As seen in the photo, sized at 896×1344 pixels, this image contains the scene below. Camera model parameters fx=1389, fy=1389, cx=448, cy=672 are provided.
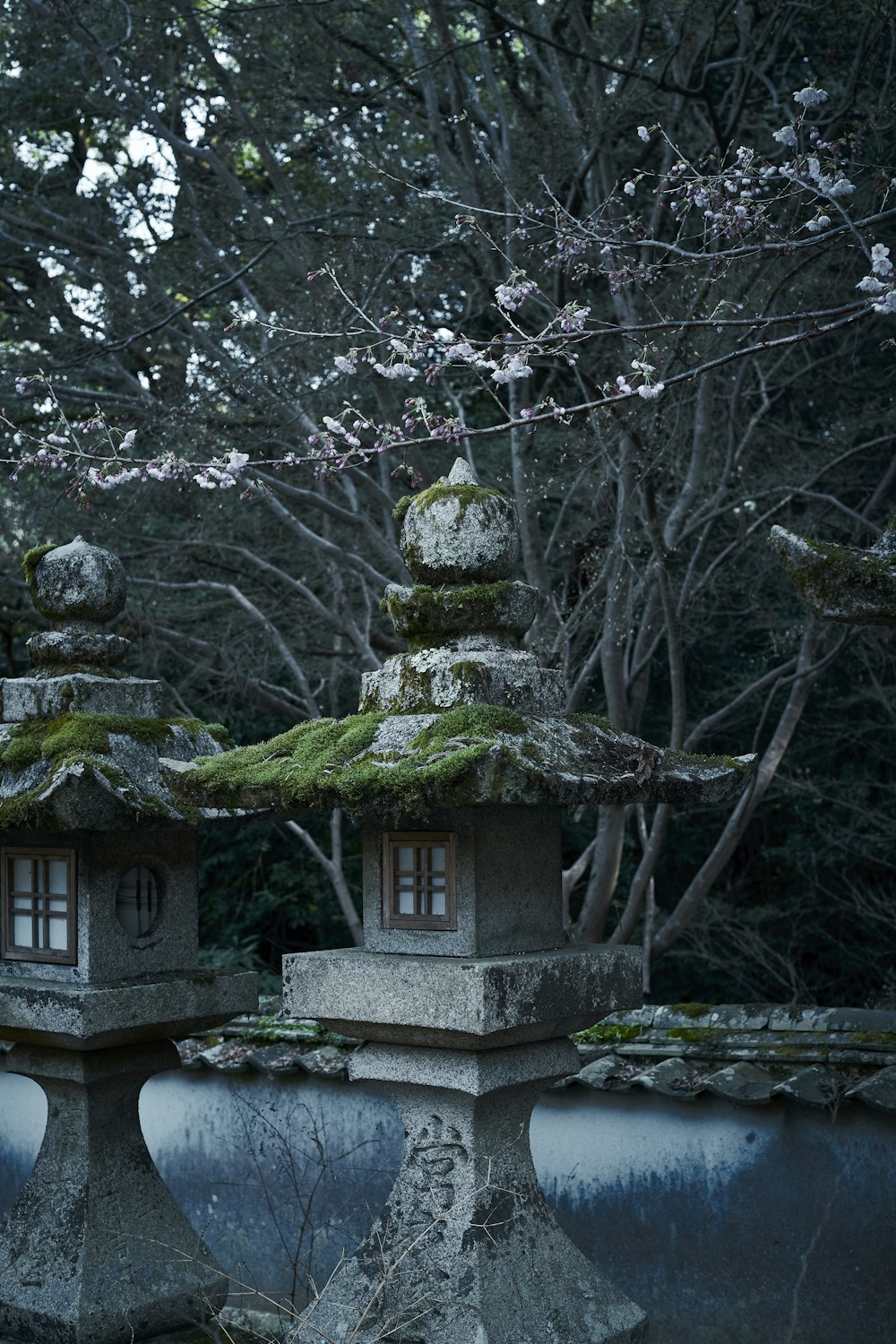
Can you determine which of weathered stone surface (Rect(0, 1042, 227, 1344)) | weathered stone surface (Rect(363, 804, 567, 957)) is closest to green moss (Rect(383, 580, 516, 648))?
weathered stone surface (Rect(363, 804, 567, 957))

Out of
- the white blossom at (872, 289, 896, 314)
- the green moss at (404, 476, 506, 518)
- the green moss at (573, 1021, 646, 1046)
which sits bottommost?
the green moss at (573, 1021, 646, 1046)

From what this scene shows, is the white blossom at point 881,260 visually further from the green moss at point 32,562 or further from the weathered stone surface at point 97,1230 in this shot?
the weathered stone surface at point 97,1230

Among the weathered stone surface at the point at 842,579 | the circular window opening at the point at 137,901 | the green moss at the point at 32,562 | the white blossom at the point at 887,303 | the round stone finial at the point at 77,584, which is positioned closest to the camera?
the weathered stone surface at the point at 842,579

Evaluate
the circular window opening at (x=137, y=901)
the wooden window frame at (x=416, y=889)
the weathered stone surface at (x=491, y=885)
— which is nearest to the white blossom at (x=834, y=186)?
the weathered stone surface at (x=491, y=885)

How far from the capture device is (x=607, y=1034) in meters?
5.23

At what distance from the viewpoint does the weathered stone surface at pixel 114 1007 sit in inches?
163

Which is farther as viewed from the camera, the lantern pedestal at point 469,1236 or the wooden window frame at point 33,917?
the wooden window frame at point 33,917

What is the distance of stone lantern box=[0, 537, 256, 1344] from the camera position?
421 cm

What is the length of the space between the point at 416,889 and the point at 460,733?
541 mm

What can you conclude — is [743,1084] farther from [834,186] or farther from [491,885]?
[834,186]

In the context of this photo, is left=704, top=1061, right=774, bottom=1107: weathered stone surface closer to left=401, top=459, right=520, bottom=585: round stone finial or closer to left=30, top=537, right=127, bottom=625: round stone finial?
left=401, top=459, right=520, bottom=585: round stone finial

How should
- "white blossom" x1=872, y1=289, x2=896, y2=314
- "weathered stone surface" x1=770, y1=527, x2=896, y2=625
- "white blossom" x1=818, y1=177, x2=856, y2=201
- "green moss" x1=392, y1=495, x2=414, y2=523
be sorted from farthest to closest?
"white blossom" x1=818, y1=177, x2=856, y2=201 < "green moss" x1=392, y1=495, x2=414, y2=523 < "white blossom" x1=872, y1=289, x2=896, y2=314 < "weathered stone surface" x1=770, y1=527, x2=896, y2=625

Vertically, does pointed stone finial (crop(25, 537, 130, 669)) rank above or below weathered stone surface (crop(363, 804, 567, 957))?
above

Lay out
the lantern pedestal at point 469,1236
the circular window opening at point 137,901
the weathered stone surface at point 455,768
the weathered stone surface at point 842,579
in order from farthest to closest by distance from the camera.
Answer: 1. the circular window opening at point 137,901
2. the lantern pedestal at point 469,1236
3. the weathered stone surface at point 455,768
4. the weathered stone surface at point 842,579
